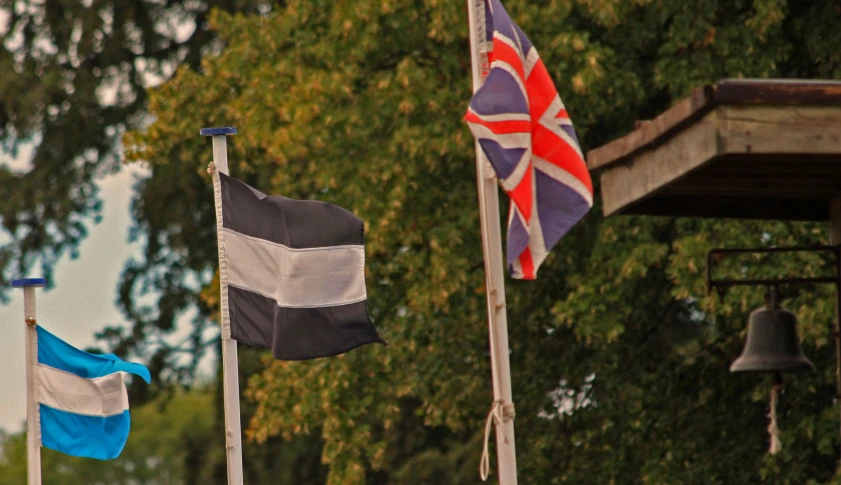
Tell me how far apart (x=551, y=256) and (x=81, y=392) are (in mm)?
6043

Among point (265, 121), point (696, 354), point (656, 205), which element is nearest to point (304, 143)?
point (265, 121)

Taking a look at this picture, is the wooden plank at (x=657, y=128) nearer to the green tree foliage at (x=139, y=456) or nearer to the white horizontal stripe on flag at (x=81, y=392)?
the white horizontal stripe on flag at (x=81, y=392)

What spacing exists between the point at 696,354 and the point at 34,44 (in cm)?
1273

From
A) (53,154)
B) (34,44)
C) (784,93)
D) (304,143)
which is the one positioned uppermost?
(34,44)

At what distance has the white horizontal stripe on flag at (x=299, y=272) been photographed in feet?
25.5

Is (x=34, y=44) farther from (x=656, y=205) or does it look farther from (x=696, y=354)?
(x=656, y=205)

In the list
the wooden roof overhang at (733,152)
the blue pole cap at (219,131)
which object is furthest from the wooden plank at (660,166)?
the blue pole cap at (219,131)

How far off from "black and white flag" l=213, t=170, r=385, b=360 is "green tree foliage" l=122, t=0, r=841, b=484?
5.47 meters

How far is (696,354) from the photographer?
49.3ft

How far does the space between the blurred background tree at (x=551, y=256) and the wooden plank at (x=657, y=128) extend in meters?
7.12

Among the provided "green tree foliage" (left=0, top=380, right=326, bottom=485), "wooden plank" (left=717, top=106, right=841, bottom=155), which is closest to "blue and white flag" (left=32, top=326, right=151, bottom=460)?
"wooden plank" (left=717, top=106, right=841, bottom=155)

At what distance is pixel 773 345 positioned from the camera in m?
7.29

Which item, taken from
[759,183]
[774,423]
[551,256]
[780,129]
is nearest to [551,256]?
[551,256]

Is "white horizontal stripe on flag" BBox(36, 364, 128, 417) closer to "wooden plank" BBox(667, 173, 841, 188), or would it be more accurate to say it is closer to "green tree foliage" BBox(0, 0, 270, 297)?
"wooden plank" BBox(667, 173, 841, 188)
